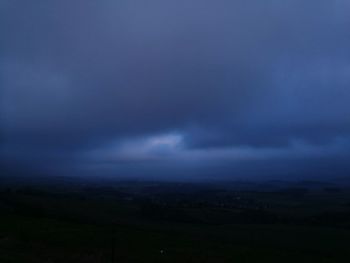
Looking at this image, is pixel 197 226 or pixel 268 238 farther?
pixel 197 226

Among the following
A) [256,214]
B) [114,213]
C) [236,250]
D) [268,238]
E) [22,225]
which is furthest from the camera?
[256,214]

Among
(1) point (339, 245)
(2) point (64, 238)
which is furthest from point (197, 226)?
(2) point (64, 238)

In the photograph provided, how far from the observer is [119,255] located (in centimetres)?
3250

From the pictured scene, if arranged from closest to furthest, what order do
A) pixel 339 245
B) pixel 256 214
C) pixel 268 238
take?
pixel 339 245, pixel 268 238, pixel 256 214

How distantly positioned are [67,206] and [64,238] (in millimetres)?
48980

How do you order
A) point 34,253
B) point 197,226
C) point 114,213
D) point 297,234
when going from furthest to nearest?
point 114,213, point 197,226, point 297,234, point 34,253

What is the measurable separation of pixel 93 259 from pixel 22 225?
56.2 ft

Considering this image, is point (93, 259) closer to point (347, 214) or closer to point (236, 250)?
point (236, 250)

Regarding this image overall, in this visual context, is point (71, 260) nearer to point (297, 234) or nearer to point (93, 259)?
point (93, 259)

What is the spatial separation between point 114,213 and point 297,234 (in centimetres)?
3101

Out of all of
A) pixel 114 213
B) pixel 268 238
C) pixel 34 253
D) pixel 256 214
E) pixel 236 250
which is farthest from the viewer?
pixel 256 214

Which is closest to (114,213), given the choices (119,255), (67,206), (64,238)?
(67,206)

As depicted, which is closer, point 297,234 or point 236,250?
point 236,250

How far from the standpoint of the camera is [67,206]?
8581 centimetres
